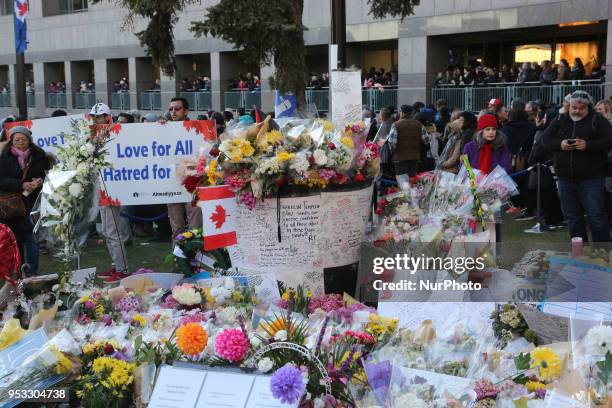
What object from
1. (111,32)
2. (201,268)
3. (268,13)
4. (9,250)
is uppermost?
(111,32)

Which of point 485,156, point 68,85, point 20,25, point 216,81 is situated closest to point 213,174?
point 485,156

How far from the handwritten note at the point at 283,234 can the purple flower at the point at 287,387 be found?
2.27 m

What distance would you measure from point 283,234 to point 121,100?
98.0 feet

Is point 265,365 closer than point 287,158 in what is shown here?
Yes

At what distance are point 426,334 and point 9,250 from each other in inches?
95.3

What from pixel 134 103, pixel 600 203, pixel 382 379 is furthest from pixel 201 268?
pixel 134 103

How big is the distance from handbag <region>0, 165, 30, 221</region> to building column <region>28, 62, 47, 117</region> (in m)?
33.3

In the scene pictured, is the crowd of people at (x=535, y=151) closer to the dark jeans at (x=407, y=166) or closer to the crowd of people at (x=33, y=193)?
the dark jeans at (x=407, y=166)

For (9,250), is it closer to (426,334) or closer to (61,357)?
(61,357)

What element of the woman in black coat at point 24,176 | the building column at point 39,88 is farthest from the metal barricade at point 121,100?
the woman in black coat at point 24,176

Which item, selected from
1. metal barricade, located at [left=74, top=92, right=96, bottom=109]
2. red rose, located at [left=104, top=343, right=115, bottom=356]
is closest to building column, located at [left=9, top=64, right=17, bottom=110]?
metal barricade, located at [left=74, top=92, right=96, bottom=109]

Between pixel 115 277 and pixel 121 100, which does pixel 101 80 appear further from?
pixel 115 277

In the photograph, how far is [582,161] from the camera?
7.53m

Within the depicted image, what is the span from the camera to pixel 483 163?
9.01 metres
